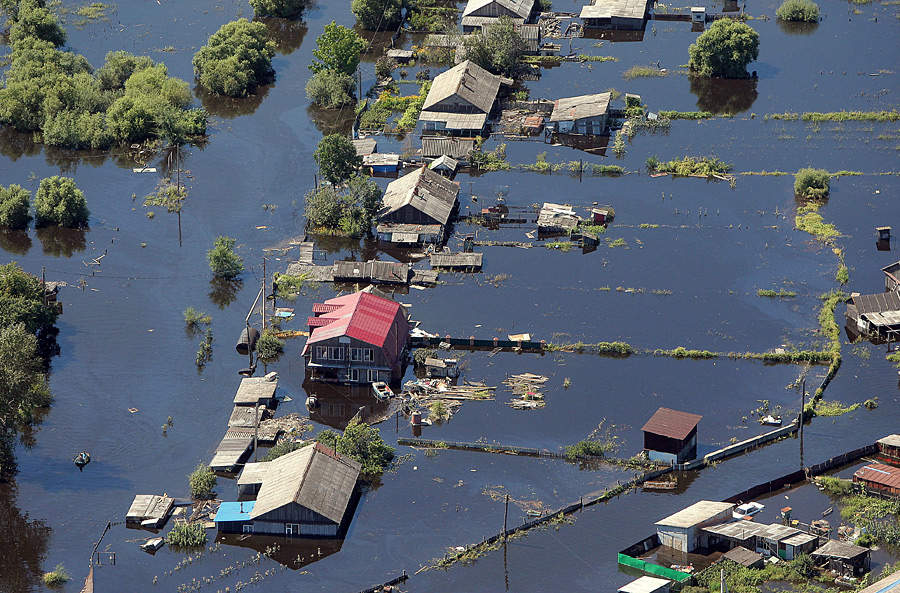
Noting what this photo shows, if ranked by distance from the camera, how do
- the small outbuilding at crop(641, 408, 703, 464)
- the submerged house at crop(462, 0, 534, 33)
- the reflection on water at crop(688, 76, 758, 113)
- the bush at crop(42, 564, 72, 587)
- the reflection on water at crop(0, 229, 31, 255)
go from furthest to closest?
the submerged house at crop(462, 0, 534, 33)
the reflection on water at crop(688, 76, 758, 113)
the reflection on water at crop(0, 229, 31, 255)
the small outbuilding at crop(641, 408, 703, 464)
the bush at crop(42, 564, 72, 587)

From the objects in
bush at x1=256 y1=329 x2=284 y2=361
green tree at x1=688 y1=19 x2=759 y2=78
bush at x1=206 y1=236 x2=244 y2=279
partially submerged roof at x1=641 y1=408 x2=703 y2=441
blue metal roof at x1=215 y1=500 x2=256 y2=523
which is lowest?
blue metal roof at x1=215 y1=500 x2=256 y2=523

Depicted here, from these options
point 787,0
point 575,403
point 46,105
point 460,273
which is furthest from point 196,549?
point 787,0

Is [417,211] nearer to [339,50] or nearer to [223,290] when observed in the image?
[223,290]

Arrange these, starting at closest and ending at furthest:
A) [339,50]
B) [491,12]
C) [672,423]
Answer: [672,423] → [339,50] → [491,12]

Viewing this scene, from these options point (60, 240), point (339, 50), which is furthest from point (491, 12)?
point (60, 240)

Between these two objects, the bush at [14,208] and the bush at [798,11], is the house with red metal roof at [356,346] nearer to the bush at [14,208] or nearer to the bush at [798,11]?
the bush at [14,208]

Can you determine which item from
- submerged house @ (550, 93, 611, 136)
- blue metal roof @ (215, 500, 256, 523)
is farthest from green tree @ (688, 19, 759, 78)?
blue metal roof @ (215, 500, 256, 523)

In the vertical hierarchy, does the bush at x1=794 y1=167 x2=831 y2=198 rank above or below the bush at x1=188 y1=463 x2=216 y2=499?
above

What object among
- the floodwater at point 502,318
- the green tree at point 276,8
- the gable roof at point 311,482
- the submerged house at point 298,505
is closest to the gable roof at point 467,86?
the floodwater at point 502,318

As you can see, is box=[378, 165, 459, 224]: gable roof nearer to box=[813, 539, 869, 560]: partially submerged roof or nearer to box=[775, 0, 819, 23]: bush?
box=[813, 539, 869, 560]: partially submerged roof
